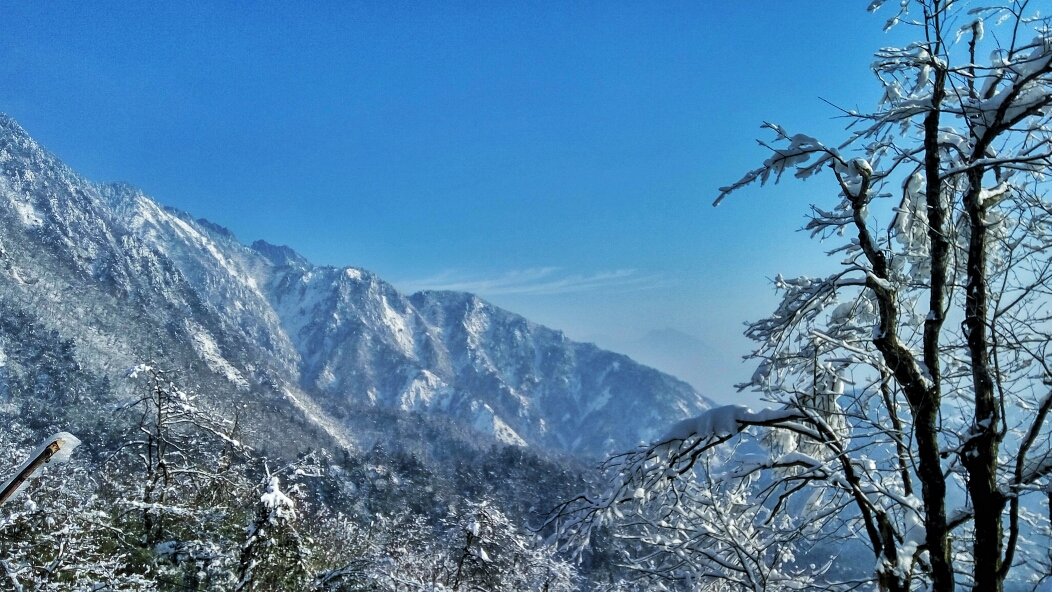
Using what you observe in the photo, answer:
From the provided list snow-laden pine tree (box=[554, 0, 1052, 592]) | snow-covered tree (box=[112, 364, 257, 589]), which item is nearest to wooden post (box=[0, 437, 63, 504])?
snow-laden pine tree (box=[554, 0, 1052, 592])

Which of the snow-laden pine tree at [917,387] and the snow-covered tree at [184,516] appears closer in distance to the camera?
the snow-laden pine tree at [917,387]

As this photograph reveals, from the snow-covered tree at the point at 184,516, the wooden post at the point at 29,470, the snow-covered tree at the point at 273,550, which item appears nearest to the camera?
the wooden post at the point at 29,470

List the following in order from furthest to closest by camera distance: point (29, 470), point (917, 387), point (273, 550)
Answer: point (273, 550) < point (917, 387) < point (29, 470)

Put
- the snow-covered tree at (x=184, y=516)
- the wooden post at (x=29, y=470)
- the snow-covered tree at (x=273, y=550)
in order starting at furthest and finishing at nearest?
the snow-covered tree at (x=184, y=516) < the snow-covered tree at (x=273, y=550) < the wooden post at (x=29, y=470)

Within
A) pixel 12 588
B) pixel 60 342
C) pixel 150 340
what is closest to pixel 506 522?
pixel 12 588

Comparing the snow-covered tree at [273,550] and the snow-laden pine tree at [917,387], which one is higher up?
the snow-laden pine tree at [917,387]

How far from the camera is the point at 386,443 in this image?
180m

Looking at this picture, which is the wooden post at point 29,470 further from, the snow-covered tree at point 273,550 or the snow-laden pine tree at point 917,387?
the snow-covered tree at point 273,550

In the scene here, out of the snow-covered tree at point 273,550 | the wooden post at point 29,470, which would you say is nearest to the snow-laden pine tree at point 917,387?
the wooden post at point 29,470

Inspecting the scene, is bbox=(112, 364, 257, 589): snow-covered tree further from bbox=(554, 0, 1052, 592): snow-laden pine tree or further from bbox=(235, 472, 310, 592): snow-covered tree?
bbox=(554, 0, 1052, 592): snow-laden pine tree

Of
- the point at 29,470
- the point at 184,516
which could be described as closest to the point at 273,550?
the point at 184,516

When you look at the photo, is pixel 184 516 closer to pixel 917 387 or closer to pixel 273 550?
pixel 273 550

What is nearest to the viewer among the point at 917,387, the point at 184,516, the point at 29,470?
the point at 29,470

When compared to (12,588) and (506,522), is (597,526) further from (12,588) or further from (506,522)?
(506,522)
